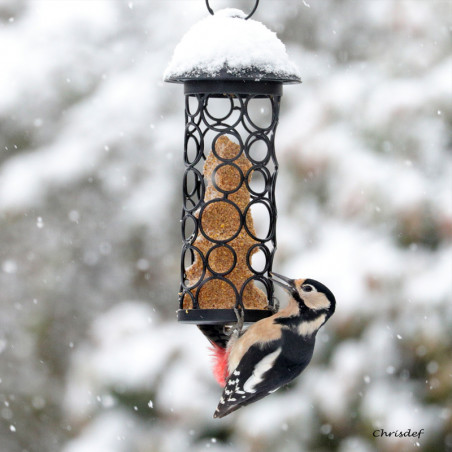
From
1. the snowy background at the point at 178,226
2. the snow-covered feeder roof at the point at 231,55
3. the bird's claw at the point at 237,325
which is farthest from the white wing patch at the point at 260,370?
the snowy background at the point at 178,226

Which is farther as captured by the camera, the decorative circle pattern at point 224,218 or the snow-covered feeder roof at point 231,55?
the decorative circle pattern at point 224,218

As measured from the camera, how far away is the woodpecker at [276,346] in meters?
4.42

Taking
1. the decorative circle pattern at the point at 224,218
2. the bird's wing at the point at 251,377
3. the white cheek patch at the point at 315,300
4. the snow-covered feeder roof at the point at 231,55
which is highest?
the snow-covered feeder roof at the point at 231,55

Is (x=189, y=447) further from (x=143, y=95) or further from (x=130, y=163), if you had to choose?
(x=143, y=95)

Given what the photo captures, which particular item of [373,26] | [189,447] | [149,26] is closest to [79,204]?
[149,26]

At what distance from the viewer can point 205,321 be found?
440cm

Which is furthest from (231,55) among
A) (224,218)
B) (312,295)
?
(312,295)

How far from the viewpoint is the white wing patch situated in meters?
4.45

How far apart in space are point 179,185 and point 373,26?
1863 millimetres

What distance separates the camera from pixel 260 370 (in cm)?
447

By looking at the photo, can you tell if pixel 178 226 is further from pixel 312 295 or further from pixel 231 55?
pixel 231 55

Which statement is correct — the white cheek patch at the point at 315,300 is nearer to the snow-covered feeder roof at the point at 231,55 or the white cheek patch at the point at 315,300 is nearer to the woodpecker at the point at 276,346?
the woodpecker at the point at 276,346

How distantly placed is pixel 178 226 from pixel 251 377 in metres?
3.19

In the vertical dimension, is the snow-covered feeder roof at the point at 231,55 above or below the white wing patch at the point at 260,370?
above
